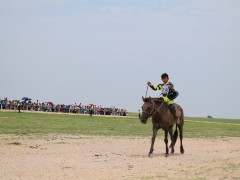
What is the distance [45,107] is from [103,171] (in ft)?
215

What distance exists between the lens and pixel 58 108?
8019cm

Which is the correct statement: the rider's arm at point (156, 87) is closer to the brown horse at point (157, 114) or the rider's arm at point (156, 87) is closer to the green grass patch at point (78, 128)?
the brown horse at point (157, 114)

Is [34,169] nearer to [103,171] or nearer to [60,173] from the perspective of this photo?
[60,173]

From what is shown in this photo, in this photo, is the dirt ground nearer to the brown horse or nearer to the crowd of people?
the brown horse

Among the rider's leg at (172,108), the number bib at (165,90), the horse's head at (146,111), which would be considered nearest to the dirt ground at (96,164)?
the horse's head at (146,111)

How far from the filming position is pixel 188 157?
18125 mm

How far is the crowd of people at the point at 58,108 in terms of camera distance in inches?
2773

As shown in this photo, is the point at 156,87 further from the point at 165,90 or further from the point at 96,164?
the point at 96,164

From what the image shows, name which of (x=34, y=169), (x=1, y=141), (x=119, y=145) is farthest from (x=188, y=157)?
(x=1, y=141)

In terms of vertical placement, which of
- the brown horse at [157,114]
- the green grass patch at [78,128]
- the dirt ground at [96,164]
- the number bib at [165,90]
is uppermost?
the number bib at [165,90]

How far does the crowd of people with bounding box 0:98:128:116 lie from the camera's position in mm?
70438

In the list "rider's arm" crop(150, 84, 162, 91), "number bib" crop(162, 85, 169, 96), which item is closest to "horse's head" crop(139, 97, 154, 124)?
"rider's arm" crop(150, 84, 162, 91)

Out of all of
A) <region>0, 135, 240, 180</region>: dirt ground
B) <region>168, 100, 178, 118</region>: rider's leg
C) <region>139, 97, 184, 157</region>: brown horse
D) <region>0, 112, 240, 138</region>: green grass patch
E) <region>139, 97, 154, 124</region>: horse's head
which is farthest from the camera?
<region>0, 112, 240, 138</region>: green grass patch

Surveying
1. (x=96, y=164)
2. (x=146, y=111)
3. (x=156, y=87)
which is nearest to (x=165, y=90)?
(x=156, y=87)
